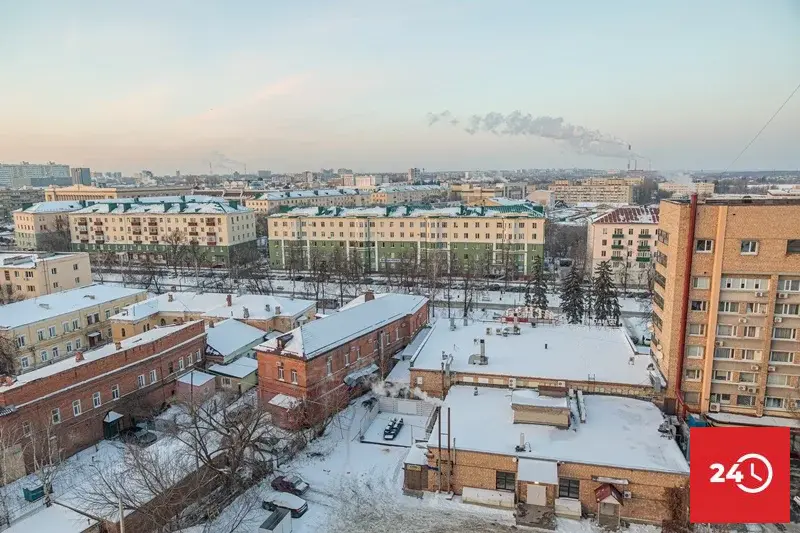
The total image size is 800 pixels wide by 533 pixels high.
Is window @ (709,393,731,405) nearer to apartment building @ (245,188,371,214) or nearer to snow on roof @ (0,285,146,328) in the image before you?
snow on roof @ (0,285,146,328)

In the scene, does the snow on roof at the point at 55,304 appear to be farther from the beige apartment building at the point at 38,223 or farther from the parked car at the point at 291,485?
the beige apartment building at the point at 38,223

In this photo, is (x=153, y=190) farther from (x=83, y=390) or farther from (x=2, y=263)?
(x=83, y=390)

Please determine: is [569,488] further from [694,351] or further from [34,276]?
[34,276]

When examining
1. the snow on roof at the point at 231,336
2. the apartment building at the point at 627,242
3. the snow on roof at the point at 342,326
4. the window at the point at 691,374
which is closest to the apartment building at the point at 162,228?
the snow on roof at the point at 231,336

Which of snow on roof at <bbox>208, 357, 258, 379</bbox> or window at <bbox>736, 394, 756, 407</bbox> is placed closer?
window at <bbox>736, 394, 756, 407</bbox>

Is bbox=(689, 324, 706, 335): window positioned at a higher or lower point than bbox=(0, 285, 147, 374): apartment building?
higher

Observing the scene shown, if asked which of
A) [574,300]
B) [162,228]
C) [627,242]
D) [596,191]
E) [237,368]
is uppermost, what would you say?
[596,191]

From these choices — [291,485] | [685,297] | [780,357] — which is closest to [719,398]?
[780,357]

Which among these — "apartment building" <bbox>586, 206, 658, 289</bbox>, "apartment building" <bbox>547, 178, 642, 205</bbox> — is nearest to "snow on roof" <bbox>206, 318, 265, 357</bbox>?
"apartment building" <bbox>586, 206, 658, 289</bbox>
